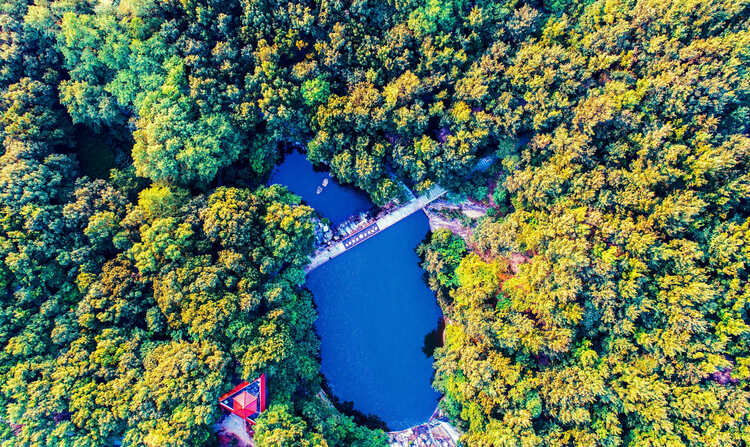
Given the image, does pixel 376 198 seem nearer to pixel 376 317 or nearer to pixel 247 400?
pixel 376 317

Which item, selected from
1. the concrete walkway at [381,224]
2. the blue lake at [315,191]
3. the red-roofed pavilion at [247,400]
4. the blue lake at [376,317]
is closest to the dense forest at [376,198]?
the red-roofed pavilion at [247,400]

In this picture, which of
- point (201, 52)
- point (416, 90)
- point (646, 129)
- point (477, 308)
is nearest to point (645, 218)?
point (646, 129)

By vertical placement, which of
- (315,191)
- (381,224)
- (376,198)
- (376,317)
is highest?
(315,191)

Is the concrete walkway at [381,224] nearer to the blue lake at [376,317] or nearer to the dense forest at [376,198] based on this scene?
the blue lake at [376,317]

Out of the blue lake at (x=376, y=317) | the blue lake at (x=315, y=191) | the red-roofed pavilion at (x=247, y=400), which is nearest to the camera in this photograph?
the red-roofed pavilion at (x=247, y=400)

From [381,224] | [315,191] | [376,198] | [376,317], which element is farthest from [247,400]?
[376,198]

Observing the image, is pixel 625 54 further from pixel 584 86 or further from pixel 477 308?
pixel 477 308
